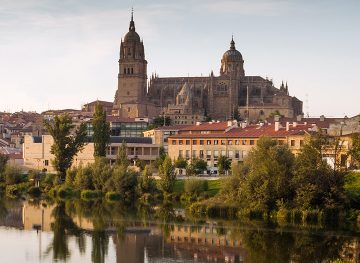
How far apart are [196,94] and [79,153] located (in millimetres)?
62296

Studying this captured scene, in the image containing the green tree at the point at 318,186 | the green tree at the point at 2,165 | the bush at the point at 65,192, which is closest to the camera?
the green tree at the point at 318,186

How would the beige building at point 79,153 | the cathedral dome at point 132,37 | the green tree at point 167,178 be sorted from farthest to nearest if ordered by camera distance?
the cathedral dome at point 132,37 < the beige building at point 79,153 < the green tree at point 167,178

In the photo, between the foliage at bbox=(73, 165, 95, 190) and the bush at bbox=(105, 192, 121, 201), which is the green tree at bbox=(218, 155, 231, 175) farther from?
the bush at bbox=(105, 192, 121, 201)

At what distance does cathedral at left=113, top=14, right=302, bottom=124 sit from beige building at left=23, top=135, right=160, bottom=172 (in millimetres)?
41727

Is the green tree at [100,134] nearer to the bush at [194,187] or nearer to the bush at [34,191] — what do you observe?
the bush at [34,191]

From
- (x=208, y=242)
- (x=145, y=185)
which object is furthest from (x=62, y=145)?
(x=208, y=242)

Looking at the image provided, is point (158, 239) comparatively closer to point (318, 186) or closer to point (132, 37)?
point (318, 186)

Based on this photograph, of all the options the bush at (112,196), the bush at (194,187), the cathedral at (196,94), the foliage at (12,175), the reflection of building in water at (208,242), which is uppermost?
the cathedral at (196,94)

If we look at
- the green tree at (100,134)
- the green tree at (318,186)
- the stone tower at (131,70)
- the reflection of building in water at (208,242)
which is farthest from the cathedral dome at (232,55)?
the reflection of building in water at (208,242)

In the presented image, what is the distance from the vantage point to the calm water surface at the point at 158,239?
114 ft

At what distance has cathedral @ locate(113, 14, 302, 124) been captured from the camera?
133625mm

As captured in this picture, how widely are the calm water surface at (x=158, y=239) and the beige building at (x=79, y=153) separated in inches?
1279

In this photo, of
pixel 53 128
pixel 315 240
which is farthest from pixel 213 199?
pixel 53 128

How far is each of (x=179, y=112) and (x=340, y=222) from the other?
8863 cm
